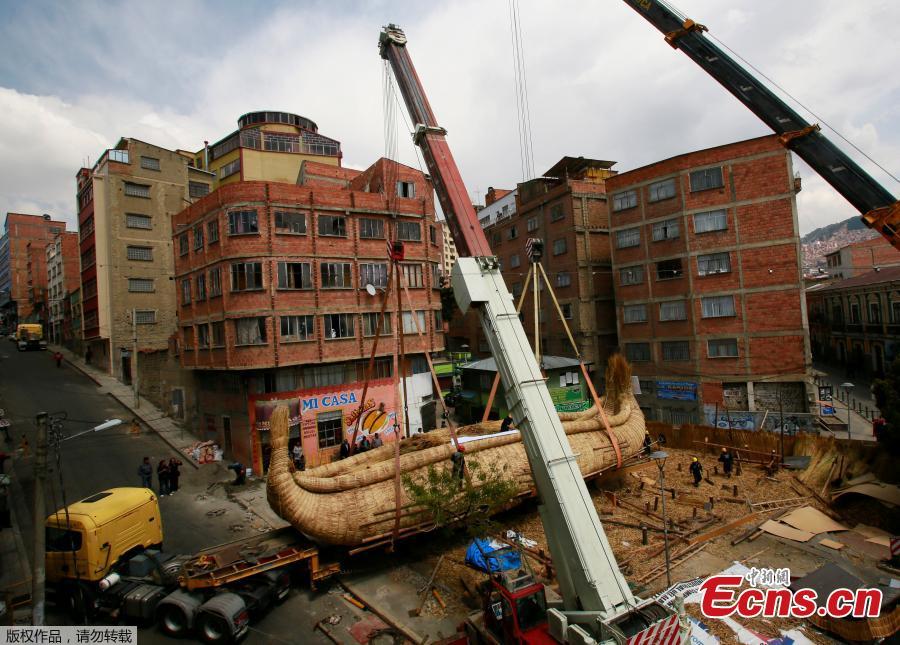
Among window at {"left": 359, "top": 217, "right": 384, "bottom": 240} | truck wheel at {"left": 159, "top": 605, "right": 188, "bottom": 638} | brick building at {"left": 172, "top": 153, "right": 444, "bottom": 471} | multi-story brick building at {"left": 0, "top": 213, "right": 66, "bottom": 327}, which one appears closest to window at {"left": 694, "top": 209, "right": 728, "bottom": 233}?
brick building at {"left": 172, "top": 153, "right": 444, "bottom": 471}

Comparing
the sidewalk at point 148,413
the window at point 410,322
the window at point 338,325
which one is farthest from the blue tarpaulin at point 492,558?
the sidewalk at point 148,413

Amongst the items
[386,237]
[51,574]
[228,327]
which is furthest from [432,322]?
[51,574]

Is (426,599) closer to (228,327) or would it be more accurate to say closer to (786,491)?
(786,491)

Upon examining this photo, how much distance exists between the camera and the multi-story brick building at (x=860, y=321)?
123 feet

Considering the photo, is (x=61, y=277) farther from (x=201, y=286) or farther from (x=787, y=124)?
(x=787, y=124)

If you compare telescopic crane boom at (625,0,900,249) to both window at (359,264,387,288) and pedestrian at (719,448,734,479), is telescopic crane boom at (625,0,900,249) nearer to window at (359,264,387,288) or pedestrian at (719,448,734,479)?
pedestrian at (719,448,734,479)

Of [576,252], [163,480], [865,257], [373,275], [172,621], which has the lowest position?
[172,621]

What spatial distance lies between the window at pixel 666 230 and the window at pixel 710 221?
134 cm

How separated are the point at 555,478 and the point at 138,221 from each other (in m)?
46.4

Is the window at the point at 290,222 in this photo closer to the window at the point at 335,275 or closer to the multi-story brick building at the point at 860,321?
the window at the point at 335,275

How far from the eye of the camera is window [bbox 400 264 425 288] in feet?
96.3

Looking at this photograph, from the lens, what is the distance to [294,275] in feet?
83.7

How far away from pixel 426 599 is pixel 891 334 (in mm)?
43863

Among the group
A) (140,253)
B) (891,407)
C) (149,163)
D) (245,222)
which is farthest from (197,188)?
(891,407)
